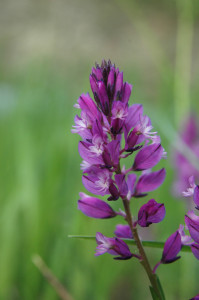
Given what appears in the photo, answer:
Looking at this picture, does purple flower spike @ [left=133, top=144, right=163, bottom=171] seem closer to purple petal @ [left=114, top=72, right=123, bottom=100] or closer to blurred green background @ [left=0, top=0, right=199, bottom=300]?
purple petal @ [left=114, top=72, right=123, bottom=100]

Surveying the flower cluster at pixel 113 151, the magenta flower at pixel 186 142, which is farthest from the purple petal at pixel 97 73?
the magenta flower at pixel 186 142

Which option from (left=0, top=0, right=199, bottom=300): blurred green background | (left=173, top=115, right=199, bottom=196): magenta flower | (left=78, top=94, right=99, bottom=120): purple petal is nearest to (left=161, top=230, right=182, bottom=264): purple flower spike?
(left=78, top=94, right=99, bottom=120): purple petal

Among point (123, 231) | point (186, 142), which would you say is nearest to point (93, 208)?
point (123, 231)

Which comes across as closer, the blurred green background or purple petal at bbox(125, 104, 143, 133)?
purple petal at bbox(125, 104, 143, 133)

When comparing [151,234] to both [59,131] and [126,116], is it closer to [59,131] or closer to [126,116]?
[59,131]

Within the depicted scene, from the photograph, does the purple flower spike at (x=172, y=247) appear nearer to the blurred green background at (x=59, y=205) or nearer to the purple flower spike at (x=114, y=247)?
the purple flower spike at (x=114, y=247)
